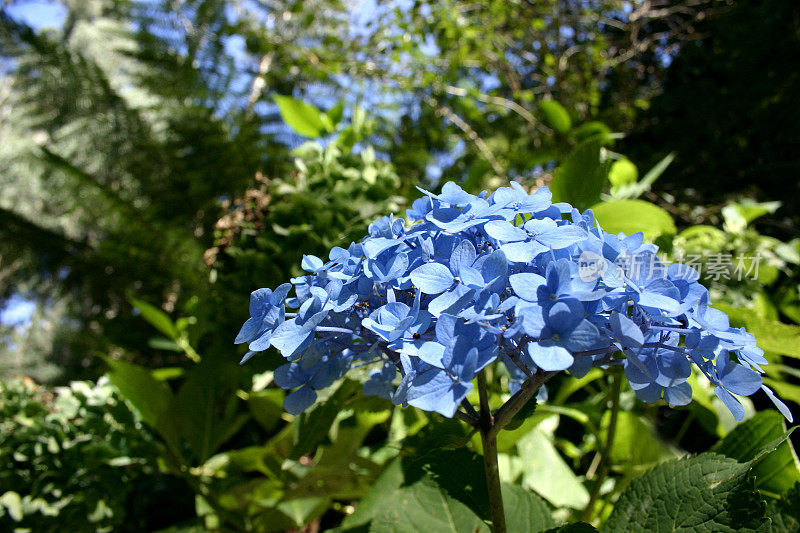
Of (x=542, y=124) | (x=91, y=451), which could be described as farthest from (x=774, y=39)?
(x=91, y=451)

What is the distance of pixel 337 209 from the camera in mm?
723

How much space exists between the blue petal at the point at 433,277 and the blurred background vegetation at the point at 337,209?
146 millimetres

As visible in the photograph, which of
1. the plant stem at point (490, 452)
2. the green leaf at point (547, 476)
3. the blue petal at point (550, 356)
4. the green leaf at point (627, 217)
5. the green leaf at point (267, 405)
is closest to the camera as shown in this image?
the blue petal at point (550, 356)

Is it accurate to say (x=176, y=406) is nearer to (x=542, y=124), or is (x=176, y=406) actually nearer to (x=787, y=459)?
(x=787, y=459)

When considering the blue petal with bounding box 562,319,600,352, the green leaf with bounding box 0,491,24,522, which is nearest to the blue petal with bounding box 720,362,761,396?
the blue petal with bounding box 562,319,600,352

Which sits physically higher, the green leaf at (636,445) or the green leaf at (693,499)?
the green leaf at (693,499)

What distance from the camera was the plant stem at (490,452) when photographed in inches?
14.1

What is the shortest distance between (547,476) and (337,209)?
0.50 m

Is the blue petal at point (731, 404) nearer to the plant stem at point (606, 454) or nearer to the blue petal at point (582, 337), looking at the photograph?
the blue petal at point (582, 337)

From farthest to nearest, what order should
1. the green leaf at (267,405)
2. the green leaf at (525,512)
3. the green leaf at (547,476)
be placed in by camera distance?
the green leaf at (267,405) → the green leaf at (547,476) → the green leaf at (525,512)

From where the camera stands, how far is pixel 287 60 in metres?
2.25

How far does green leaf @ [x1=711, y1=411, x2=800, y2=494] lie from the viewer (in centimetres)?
47

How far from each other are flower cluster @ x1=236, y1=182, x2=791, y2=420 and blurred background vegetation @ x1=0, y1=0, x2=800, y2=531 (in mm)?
126

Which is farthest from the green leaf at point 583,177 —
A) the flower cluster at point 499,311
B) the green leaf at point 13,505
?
the green leaf at point 13,505
